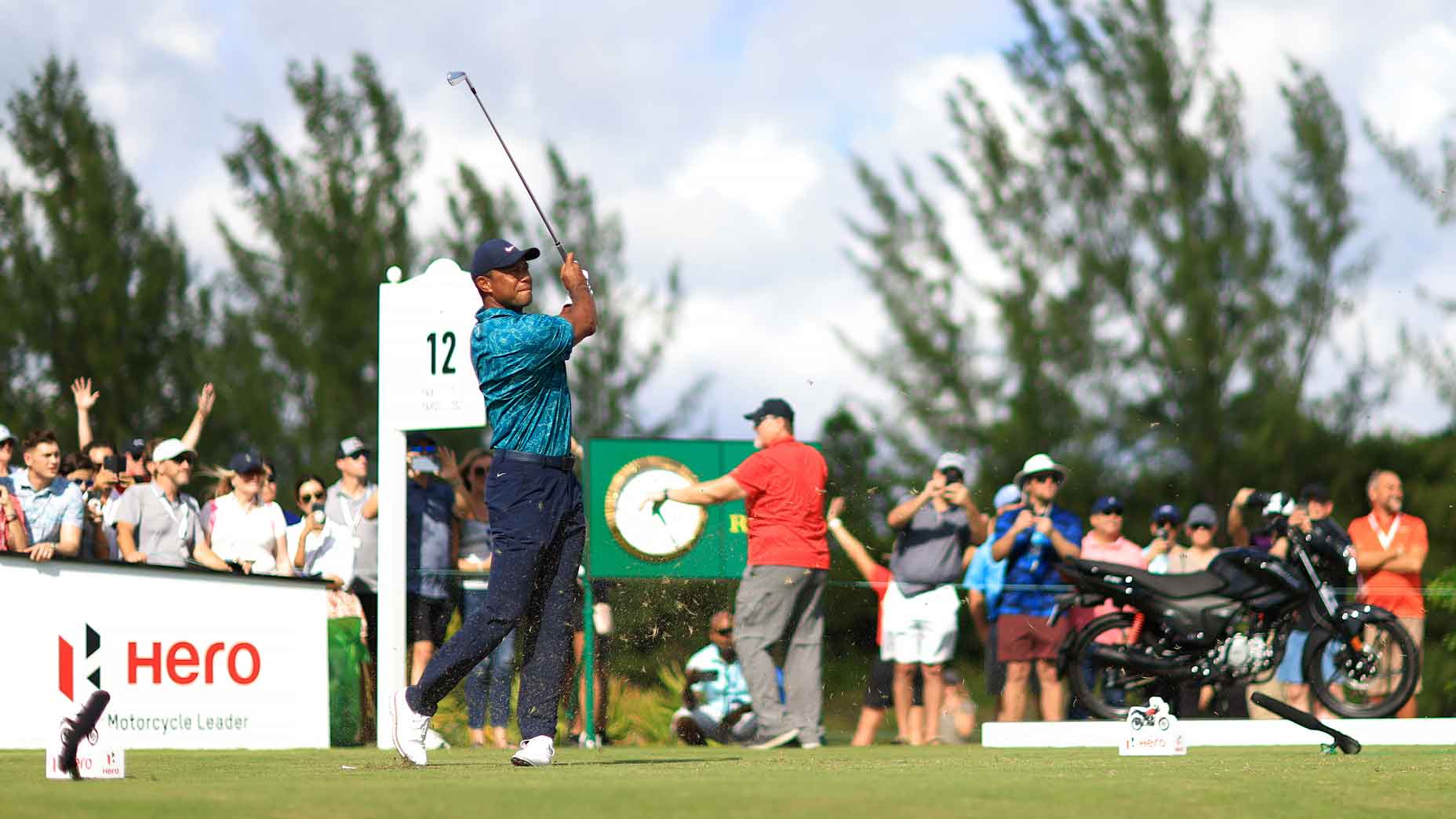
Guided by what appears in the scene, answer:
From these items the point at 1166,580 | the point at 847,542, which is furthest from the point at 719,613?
the point at 1166,580

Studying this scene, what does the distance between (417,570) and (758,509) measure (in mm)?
2275

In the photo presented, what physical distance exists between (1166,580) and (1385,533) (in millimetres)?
2112

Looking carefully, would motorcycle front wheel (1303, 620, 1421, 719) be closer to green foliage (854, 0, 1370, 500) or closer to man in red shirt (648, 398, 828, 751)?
man in red shirt (648, 398, 828, 751)

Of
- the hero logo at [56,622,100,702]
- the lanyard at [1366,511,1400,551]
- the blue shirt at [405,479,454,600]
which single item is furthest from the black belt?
the lanyard at [1366,511,1400,551]

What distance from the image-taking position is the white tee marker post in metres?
10.9

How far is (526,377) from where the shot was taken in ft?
25.3

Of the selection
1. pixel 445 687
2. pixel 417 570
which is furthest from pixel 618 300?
pixel 445 687

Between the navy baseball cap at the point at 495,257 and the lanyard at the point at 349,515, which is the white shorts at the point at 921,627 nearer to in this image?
the lanyard at the point at 349,515

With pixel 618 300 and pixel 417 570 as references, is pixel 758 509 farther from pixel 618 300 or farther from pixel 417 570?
pixel 618 300

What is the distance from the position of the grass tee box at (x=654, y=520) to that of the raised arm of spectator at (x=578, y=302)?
421cm

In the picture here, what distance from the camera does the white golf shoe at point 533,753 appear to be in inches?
307

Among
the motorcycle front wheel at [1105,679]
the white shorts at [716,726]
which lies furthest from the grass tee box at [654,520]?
the motorcycle front wheel at [1105,679]

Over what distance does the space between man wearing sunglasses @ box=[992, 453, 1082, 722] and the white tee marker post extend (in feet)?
11.8

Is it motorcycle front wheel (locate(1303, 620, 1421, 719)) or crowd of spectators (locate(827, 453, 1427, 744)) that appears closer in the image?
motorcycle front wheel (locate(1303, 620, 1421, 719))
